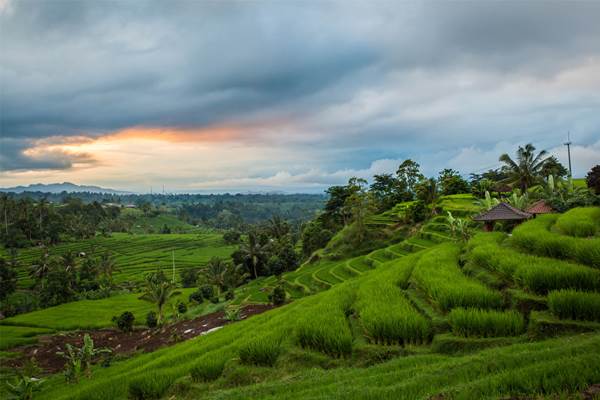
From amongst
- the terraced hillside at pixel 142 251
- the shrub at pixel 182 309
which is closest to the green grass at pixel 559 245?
the shrub at pixel 182 309

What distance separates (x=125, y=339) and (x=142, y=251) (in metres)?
55.4

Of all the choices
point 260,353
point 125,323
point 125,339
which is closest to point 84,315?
point 125,323

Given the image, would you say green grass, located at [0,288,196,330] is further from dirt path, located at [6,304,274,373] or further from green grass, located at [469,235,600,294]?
green grass, located at [469,235,600,294]

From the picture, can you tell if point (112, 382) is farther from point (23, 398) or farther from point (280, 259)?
point (280, 259)

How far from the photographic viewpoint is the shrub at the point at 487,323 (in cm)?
612

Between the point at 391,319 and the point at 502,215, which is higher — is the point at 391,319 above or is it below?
below

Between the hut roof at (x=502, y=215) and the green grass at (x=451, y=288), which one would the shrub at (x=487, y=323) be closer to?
the green grass at (x=451, y=288)

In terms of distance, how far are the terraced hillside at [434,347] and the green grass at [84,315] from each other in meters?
26.8

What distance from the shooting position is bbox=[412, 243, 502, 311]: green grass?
707 centimetres

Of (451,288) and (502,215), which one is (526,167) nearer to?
(502,215)

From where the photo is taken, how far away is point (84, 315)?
33875 millimetres

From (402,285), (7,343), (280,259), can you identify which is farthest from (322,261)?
(402,285)

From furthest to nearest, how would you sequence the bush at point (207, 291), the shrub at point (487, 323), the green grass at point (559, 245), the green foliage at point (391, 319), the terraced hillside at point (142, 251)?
the terraced hillside at point (142, 251) < the bush at point (207, 291) < the green grass at point (559, 245) < the green foliage at point (391, 319) < the shrub at point (487, 323)

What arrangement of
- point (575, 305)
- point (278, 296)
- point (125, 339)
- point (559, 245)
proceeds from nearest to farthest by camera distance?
point (575, 305) < point (559, 245) < point (278, 296) < point (125, 339)
